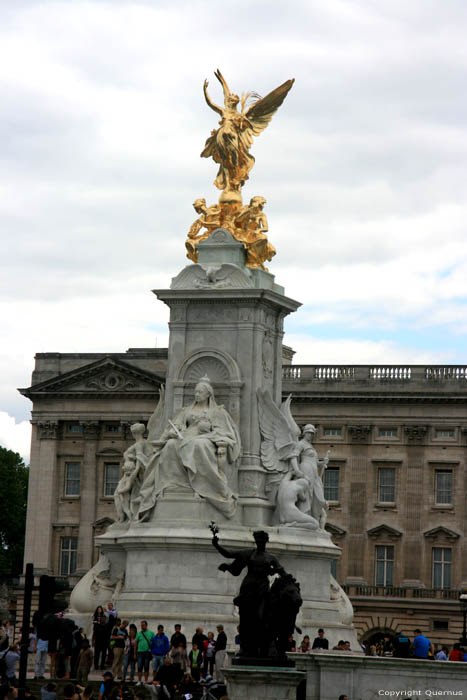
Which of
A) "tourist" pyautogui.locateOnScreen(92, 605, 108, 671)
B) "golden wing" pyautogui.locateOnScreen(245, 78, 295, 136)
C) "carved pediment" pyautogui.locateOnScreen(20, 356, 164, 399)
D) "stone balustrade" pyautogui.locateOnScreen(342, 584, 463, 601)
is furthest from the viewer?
"carved pediment" pyautogui.locateOnScreen(20, 356, 164, 399)

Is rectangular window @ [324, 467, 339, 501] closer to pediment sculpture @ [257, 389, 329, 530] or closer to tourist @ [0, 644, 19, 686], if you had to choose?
pediment sculpture @ [257, 389, 329, 530]

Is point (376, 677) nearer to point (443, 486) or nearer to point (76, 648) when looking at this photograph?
point (76, 648)

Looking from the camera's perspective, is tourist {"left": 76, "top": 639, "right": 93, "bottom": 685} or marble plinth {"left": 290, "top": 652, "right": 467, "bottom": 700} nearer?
marble plinth {"left": 290, "top": 652, "right": 467, "bottom": 700}

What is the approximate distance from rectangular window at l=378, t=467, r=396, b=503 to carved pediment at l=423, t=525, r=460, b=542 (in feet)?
7.37

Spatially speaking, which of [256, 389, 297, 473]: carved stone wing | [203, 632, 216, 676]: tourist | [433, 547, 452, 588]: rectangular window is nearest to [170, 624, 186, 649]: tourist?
[203, 632, 216, 676]: tourist

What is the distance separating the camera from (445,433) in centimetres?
8538

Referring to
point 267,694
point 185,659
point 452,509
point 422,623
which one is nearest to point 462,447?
point 452,509

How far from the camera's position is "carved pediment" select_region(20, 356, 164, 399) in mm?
88562

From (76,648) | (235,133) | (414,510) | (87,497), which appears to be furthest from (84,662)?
(87,497)

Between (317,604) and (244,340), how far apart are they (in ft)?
20.9

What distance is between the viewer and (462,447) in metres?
84.9

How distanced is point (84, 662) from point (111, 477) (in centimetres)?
4926

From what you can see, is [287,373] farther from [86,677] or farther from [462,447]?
[86,677]

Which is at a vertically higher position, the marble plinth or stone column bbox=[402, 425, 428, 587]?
stone column bbox=[402, 425, 428, 587]
